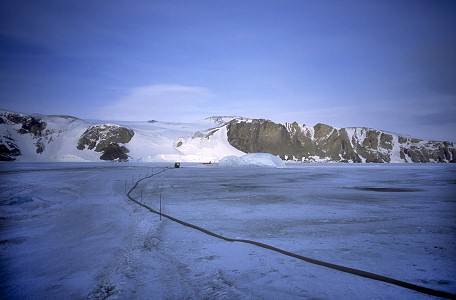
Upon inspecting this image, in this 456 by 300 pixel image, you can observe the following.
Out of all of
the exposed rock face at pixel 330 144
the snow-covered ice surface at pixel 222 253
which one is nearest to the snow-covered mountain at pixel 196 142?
the exposed rock face at pixel 330 144

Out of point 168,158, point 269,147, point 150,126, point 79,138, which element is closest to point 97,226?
point 168,158

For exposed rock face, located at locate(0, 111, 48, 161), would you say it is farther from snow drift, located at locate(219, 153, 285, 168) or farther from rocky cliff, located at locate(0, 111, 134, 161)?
snow drift, located at locate(219, 153, 285, 168)

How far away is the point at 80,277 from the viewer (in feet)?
13.0

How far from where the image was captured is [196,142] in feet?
465

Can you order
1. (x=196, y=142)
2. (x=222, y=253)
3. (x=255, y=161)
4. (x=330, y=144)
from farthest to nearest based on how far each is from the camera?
(x=330, y=144) < (x=196, y=142) < (x=255, y=161) < (x=222, y=253)

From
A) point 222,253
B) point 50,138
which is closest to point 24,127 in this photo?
point 50,138

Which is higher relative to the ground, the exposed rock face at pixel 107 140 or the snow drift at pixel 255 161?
the exposed rock face at pixel 107 140

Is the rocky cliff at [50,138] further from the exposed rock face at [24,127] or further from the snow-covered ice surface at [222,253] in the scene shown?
the snow-covered ice surface at [222,253]

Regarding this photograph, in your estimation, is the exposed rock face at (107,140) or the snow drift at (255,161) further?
the exposed rock face at (107,140)

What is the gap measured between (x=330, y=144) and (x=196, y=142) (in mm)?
82889

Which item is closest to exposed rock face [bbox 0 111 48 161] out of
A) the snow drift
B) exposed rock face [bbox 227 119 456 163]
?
exposed rock face [bbox 227 119 456 163]

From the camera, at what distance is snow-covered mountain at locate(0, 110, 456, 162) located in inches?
5108

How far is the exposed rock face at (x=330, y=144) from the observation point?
163 meters

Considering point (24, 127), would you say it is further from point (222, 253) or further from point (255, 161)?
point (222, 253)
